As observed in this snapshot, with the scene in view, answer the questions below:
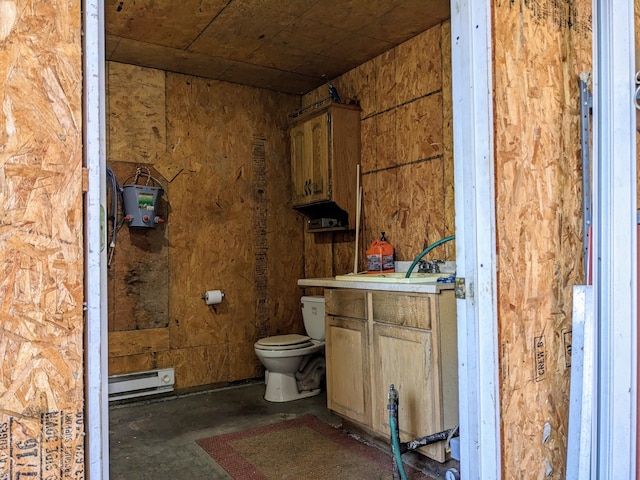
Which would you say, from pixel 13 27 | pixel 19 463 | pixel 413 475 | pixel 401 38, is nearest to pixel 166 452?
pixel 413 475

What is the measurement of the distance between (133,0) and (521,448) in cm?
286

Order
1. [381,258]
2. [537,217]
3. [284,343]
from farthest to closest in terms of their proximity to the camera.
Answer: [284,343]
[381,258]
[537,217]

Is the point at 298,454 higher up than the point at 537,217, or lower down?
lower down

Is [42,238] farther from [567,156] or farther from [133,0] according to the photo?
[133,0]

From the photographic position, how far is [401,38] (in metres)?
3.28

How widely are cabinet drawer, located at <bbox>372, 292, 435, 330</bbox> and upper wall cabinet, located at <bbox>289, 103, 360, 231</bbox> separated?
123 centimetres

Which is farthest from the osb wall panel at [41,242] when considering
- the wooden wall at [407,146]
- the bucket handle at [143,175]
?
the bucket handle at [143,175]

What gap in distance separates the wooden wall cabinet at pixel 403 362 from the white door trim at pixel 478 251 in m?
0.66

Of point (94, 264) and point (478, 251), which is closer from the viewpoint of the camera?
point (94, 264)

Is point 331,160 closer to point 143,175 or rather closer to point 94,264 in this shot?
point 143,175

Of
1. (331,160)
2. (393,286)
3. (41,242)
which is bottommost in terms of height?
(393,286)

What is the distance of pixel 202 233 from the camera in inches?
155

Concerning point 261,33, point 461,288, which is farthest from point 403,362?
point 261,33

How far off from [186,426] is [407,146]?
7.74ft
